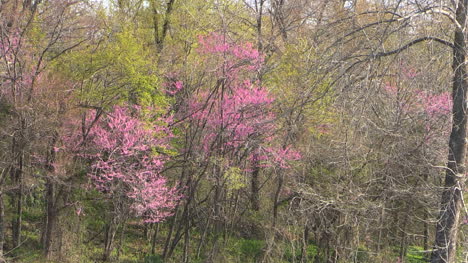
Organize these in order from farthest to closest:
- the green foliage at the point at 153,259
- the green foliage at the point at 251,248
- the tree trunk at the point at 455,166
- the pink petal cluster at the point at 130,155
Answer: the green foliage at the point at 251,248 < the green foliage at the point at 153,259 < the pink petal cluster at the point at 130,155 < the tree trunk at the point at 455,166

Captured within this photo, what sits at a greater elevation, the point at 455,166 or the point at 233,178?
the point at 455,166

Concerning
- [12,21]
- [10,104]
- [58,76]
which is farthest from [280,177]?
[12,21]

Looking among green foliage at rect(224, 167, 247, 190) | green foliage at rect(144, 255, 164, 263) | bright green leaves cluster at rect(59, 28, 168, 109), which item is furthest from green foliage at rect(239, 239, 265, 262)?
bright green leaves cluster at rect(59, 28, 168, 109)

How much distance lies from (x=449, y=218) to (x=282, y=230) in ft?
17.6

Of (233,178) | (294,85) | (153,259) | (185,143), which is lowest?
(153,259)

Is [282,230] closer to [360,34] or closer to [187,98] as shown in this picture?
[187,98]

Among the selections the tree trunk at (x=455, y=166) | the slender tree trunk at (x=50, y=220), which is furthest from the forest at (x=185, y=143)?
the tree trunk at (x=455, y=166)

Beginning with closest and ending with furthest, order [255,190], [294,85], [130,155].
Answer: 1. [130,155]
2. [294,85]
3. [255,190]

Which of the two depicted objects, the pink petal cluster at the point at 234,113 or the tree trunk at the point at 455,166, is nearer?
the tree trunk at the point at 455,166

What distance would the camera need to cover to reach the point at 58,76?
954 cm

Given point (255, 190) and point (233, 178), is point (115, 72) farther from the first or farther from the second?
point (255, 190)

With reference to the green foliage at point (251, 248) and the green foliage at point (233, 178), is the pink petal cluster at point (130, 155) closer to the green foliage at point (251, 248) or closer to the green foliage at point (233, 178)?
the green foliage at point (233, 178)

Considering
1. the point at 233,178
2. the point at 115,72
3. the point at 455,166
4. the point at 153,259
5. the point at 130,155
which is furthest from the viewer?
the point at 153,259

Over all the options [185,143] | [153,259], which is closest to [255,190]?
[185,143]
